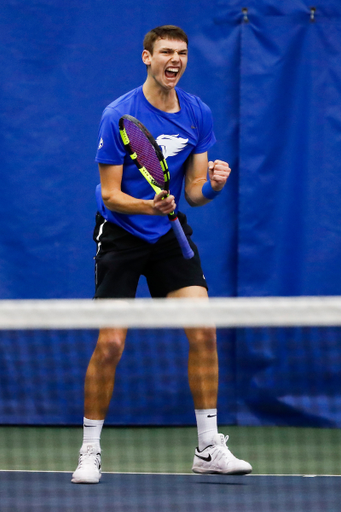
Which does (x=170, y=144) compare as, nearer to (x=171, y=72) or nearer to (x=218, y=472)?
(x=171, y=72)

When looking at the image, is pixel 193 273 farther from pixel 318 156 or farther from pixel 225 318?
pixel 318 156

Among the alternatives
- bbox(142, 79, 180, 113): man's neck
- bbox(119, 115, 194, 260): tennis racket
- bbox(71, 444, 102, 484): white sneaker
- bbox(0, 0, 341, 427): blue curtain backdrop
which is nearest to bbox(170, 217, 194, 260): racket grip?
bbox(119, 115, 194, 260): tennis racket

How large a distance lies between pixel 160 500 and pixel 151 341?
2.41 ft

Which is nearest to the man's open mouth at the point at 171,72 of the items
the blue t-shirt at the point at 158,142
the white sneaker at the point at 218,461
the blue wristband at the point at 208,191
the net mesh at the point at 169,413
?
the blue t-shirt at the point at 158,142

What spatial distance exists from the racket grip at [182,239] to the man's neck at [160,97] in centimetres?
41

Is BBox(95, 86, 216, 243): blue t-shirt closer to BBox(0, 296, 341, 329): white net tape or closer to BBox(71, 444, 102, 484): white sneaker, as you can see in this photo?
BBox(71, 444, 102, 484): white sneaker

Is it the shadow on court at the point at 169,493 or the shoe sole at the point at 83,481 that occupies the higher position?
the shoe sole at the point at 83,481

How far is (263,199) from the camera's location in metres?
3.99

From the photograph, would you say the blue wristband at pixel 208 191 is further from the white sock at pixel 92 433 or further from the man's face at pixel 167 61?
the white sock at pixel 92 433

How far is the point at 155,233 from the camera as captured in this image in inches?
118

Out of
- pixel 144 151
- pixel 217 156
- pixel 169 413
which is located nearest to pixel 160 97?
pixel 144 151

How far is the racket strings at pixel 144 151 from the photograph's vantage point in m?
2.86

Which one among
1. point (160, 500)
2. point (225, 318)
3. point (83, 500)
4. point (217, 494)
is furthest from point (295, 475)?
point (225, 318)

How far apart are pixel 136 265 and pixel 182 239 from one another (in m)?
0.20
